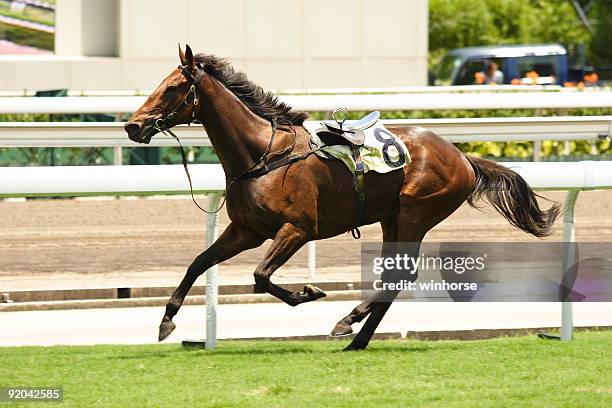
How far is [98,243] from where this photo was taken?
32.4 ft

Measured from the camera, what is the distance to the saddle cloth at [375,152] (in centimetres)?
726

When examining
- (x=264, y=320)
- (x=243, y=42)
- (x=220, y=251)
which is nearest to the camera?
(x=220, y=251)

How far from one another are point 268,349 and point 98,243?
9.48 feet

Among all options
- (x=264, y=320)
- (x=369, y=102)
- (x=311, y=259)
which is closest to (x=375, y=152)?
(x=264, y=320)

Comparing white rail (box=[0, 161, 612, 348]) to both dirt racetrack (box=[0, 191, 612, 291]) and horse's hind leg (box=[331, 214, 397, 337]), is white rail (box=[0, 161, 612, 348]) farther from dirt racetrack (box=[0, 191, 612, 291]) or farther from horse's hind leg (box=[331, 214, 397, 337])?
dirt racetrack (box=[0, 191, 612, 291])

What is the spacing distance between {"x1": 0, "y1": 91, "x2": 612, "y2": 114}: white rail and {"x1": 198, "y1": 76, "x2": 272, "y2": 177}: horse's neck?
530 cm

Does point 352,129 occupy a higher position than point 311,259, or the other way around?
point 352,129

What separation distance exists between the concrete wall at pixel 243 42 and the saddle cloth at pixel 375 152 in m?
16.3

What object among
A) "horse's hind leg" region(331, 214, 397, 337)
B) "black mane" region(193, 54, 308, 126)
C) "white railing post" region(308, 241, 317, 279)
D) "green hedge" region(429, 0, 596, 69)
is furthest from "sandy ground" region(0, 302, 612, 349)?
"green hedge" region(429, 0, 596, 69)

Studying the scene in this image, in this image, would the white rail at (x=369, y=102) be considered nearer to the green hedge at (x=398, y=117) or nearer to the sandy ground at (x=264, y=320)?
the green hedge at (x=398, y=117)

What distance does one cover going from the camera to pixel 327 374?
652cm

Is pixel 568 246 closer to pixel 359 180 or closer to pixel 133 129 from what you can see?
pixel 359 180

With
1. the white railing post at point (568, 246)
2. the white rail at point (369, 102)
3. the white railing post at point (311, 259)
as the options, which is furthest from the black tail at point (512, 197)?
the white rail at point (369, 102)

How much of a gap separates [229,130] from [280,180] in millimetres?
385
